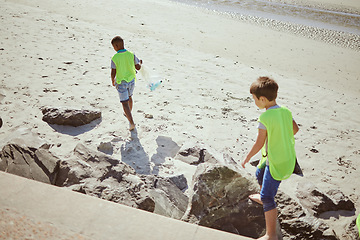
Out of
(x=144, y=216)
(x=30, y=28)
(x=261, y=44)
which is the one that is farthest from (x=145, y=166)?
(x=261, y=44)

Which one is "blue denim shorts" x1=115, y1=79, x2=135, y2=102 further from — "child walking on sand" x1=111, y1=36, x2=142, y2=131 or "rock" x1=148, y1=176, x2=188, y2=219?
"rock" x1=148, y1=176, x2=188, y2=219

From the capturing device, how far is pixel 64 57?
7105mm

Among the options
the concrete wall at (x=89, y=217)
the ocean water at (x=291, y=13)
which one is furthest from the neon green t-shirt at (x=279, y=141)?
the ocean water at (x=291, y=13)

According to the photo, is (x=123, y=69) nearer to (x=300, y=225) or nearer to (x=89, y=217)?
(x=89, y=217)

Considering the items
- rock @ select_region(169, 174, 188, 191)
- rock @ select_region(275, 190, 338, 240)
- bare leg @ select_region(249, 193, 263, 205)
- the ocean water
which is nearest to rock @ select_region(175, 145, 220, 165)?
rock @ select_region(169, 174, 188, 191)

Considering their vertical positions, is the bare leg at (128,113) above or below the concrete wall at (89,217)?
below

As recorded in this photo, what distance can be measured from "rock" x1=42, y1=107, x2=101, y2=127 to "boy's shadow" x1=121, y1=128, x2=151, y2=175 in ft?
2.83

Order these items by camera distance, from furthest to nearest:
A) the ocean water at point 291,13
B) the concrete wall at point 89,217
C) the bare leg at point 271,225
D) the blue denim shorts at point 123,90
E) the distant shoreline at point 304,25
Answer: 1. the ocean water at point 291,13
2. the distant shoreline at point 304,25
3. the blue denim shorts at point 123,90
4. the bare leg at point 271,225
5. the concrete wall at point 89,217

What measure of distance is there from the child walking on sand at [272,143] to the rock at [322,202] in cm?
120

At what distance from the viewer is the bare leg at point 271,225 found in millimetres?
2590

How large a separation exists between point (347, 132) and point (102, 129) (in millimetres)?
4403

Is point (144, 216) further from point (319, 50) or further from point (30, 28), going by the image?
point (319, 50)

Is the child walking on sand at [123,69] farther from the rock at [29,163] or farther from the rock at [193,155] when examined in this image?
the rock at [29,163]

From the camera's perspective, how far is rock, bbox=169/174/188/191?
3621 millimetres
